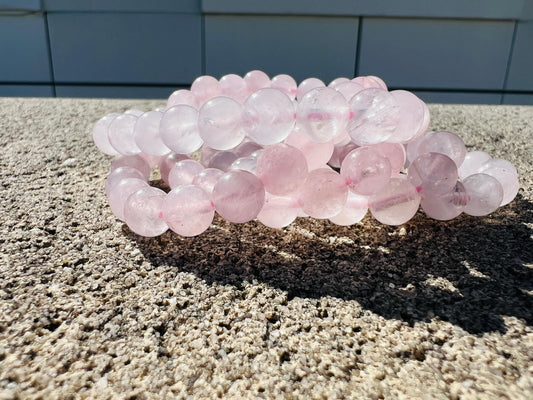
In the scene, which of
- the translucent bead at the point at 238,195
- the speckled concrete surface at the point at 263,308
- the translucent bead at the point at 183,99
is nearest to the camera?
the speckled concrete surface at the point at 263,308

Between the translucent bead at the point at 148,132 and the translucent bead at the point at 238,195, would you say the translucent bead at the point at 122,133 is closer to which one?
the translucent bead at the point at 148,132

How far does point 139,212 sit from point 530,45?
2.40 m

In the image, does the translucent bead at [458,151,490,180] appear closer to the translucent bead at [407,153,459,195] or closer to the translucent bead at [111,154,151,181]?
the translucent bead at [407,153,459,195]

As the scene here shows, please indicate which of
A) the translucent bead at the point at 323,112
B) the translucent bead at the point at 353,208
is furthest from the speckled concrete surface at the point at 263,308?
the translucent bead at the point at 323,112

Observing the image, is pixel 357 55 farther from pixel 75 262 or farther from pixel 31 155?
pixel 75 262

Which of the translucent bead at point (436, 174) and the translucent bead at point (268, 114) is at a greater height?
the translucent bead at point (268, 114)

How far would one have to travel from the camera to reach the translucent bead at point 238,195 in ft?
1.49

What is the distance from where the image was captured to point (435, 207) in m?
0.51

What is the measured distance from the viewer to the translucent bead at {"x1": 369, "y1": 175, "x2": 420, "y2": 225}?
491 mm

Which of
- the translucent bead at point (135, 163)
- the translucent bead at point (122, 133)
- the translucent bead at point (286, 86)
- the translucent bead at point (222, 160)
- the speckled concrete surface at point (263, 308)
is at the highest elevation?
the translucent bead at point (286, 86)

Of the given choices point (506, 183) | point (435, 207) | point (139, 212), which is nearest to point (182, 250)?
point (139, 212)

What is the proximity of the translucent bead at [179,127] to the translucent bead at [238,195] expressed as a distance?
0.12 m

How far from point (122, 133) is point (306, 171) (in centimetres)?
29

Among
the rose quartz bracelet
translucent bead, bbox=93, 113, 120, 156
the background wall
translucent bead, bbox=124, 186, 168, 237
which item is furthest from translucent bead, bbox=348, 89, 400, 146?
the background wall
